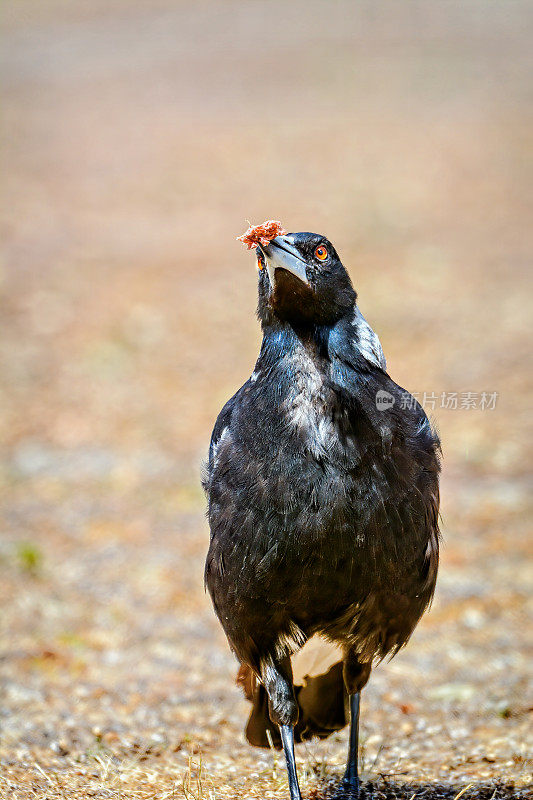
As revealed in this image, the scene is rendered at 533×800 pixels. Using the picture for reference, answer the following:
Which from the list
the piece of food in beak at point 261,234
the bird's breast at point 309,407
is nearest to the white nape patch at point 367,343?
the bird's breast at point 309,407

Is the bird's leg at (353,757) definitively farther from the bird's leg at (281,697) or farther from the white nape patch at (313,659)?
the bird's leg at (281,697)

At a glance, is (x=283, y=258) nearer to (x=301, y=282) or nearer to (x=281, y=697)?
(x=301, y=282)

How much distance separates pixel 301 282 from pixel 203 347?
8247 mm

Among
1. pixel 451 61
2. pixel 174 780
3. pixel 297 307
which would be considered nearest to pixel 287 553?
pixel 297 307

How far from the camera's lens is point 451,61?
25766 millimetres

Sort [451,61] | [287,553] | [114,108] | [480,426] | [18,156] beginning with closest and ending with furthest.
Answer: [287,553] → [480,426] → [18,156] → [114,108] → [451,61]

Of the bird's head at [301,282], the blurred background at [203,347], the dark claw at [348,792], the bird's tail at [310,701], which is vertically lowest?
the dark claw at [348,792]

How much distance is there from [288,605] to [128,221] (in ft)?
44.8

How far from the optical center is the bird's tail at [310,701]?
4379 mm

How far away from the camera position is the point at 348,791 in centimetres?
440

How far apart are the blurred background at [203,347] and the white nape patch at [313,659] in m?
0.59

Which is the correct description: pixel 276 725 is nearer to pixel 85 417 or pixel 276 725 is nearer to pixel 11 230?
pixel 85 417

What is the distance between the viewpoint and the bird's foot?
14.3 ft

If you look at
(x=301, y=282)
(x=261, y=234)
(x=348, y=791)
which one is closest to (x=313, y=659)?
(x=348, y=791)
